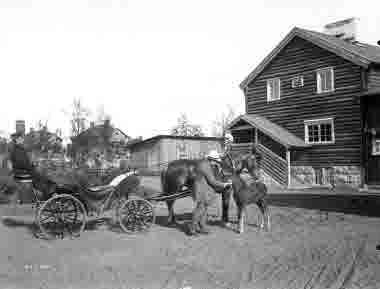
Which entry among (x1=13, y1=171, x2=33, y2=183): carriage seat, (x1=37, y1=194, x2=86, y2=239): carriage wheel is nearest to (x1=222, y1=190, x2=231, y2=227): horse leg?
(x1=37, y1=194, x2=86, y2=239): carriage wheel

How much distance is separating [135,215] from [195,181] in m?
1.43

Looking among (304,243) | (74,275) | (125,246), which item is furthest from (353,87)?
(74,275)

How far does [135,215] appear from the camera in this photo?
332 inches

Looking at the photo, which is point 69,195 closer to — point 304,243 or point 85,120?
point 304,243

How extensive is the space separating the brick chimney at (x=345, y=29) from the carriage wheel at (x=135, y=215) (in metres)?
20.3

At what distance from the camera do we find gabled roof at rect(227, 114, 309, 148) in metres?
21.6

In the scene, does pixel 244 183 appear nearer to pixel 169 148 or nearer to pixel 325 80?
pixel 325 80

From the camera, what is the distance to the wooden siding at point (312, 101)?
66.3 feet

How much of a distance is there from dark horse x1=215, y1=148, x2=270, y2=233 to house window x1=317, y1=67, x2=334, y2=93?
1410cm

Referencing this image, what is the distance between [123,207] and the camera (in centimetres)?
826

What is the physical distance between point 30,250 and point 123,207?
193 centimetres

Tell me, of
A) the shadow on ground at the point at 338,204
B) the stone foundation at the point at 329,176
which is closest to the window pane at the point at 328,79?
the stone foundation at the point at 329,176

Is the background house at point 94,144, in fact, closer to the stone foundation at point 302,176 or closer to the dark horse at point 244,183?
the stone foundation at point 302,176

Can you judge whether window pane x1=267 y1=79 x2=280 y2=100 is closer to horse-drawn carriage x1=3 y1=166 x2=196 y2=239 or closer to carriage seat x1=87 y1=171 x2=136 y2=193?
horse-drawn carriage x1=3 y1=166 x2=196 y2=239
